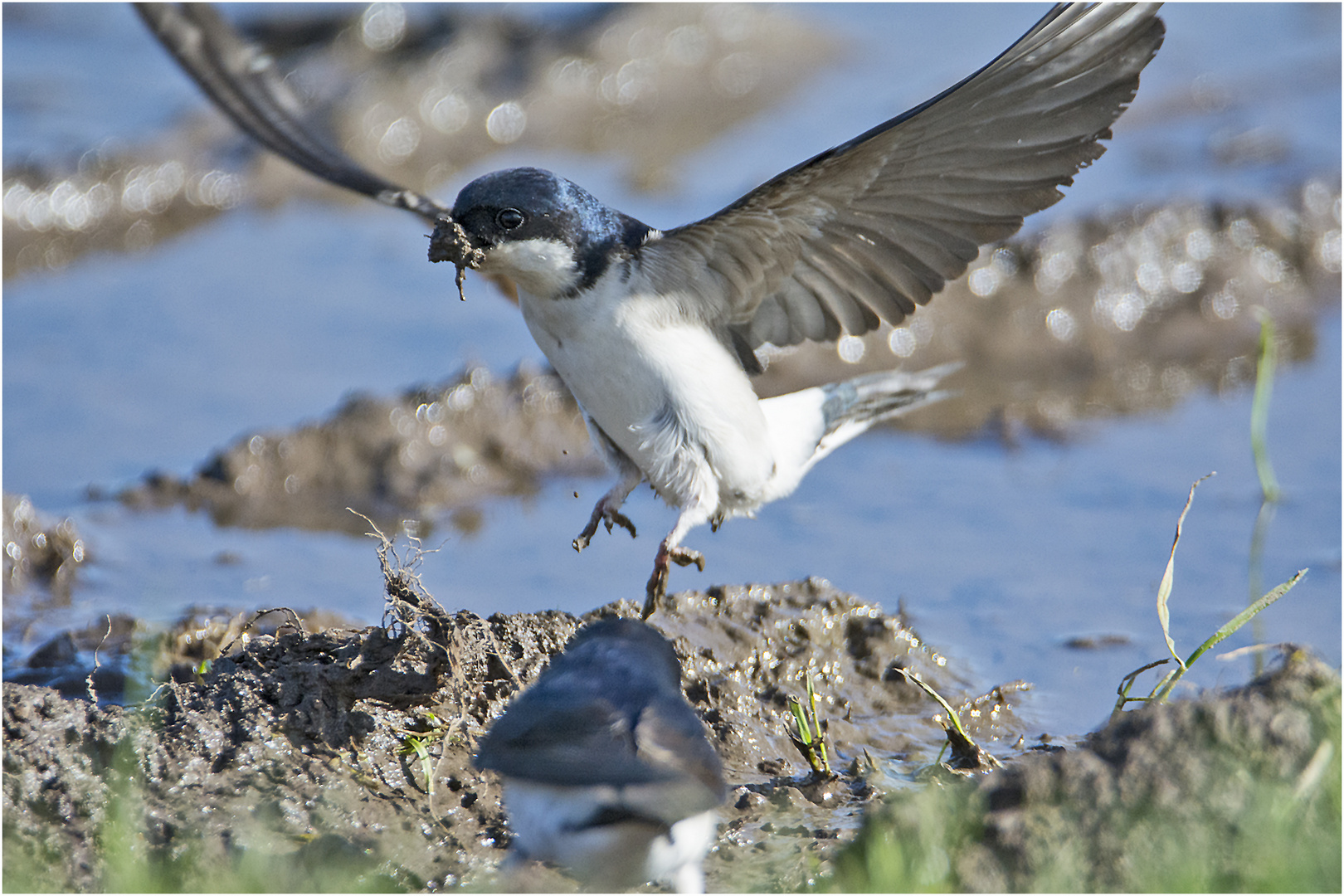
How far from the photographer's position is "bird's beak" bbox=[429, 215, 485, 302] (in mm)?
3719

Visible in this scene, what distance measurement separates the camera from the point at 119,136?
9906 millimetres

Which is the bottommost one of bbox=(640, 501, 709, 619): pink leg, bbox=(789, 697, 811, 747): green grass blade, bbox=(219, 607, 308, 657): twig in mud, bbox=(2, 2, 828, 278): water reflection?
bbox=(789, 697, 811, 747): green grass blade

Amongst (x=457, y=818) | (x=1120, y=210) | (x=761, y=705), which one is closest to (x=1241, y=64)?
(x=1120, y=210)

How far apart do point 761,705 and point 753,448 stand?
796 millimetres

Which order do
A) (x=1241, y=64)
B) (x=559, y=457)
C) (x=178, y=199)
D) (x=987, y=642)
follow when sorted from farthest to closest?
(x=1241, y=64)
(x=178, y=199)
(x=559, y=457)
(x=987, y=642)

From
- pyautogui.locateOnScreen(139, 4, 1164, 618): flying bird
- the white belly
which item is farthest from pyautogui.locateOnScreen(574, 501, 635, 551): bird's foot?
the white belly

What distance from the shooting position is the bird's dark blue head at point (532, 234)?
3775 mm

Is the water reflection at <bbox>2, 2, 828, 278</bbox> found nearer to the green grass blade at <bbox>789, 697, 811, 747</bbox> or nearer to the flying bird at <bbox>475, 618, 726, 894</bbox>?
the green grass blade at <bbox>789, 697, 811, 747</bbox>

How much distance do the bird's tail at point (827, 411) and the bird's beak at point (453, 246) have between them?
3.98ft

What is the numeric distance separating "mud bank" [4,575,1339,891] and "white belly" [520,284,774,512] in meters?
0.50

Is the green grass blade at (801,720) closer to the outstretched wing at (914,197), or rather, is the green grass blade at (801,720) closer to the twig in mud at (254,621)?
the outstretched wing at (914,197)

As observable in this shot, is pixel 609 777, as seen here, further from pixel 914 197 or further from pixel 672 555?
pixel 914 197

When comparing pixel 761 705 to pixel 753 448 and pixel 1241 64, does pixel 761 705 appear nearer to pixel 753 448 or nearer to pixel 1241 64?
pixel 753 448

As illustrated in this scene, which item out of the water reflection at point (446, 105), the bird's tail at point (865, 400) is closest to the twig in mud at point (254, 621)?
the bird's tail at point (865, 400)
